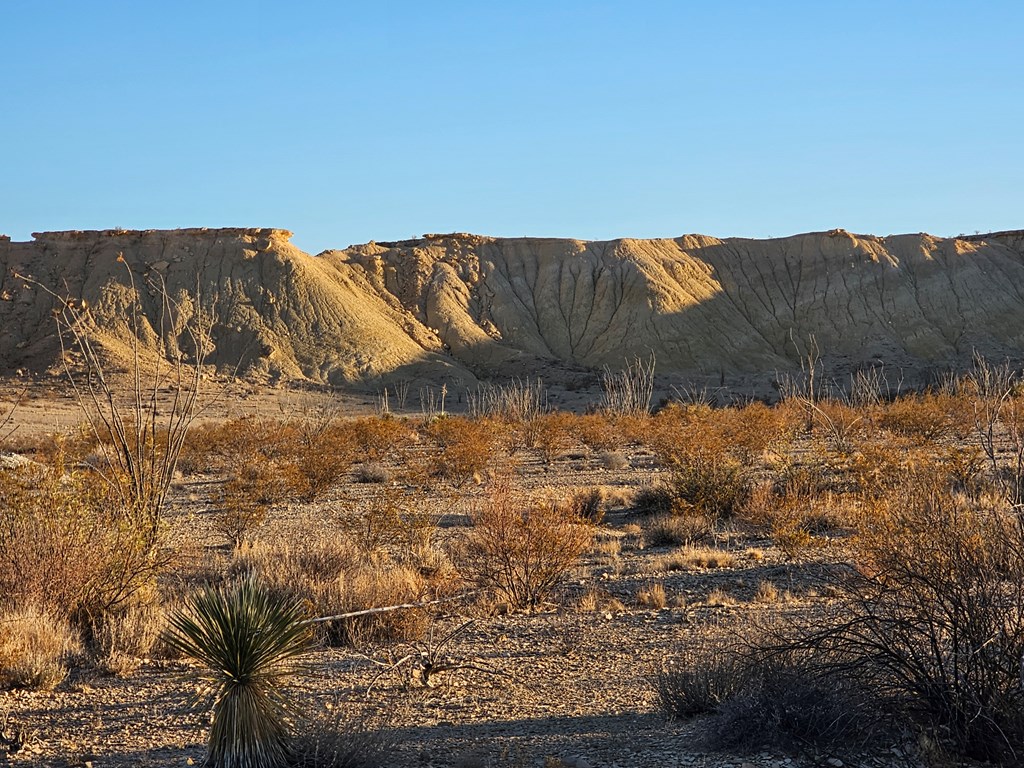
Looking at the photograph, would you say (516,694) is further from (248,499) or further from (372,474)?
(372,474)

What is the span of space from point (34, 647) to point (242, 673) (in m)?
3.02

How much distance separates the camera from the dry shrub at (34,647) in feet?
24.3

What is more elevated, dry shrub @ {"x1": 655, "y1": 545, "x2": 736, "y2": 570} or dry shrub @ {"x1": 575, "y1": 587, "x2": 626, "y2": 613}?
dry shrub @ {"x1": 655, "y1": 545, "x2": 736, "y2": 570}

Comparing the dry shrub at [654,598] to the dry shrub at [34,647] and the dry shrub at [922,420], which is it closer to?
the dry shrub at [34,647]

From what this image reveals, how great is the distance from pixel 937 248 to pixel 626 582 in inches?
2629

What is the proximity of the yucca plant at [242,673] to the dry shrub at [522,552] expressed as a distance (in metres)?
4.55

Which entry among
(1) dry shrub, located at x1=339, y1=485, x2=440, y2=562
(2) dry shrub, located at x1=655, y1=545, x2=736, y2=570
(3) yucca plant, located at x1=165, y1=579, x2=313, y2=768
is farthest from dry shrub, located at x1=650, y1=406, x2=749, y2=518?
(3) yucca plant, located at x1=165, y1=579, x2=313, y2=768

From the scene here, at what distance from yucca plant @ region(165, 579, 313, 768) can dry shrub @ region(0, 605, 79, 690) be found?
232cm

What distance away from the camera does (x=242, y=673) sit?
219 inches

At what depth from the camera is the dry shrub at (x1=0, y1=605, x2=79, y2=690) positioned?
24.3ft

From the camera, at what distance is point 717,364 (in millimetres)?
61312

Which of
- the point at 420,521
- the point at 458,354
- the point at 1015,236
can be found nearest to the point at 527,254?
the point at 458,354

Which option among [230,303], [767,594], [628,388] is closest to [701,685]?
[767,594]

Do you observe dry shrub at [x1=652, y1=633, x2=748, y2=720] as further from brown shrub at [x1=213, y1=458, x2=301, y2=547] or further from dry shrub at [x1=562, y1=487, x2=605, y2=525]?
dry shrub at [x1=562, y1=487, x2=605, y2=525]
